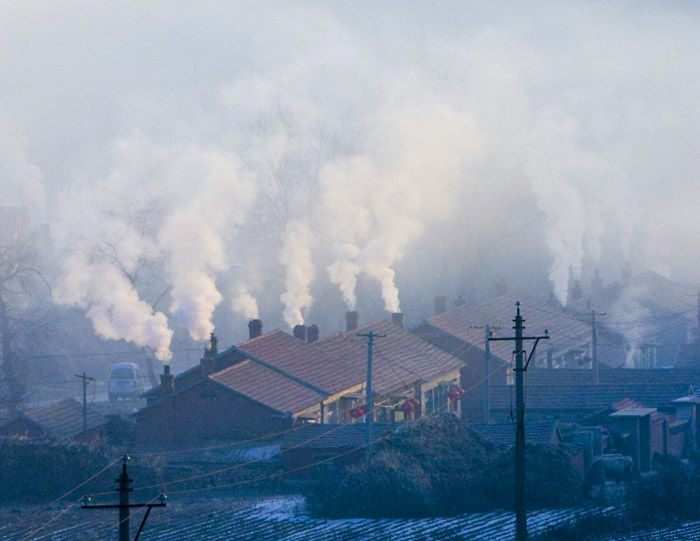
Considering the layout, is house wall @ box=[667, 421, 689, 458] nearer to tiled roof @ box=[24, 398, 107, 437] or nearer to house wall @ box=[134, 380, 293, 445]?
house wall @ box=[134, 380, 293, 445]

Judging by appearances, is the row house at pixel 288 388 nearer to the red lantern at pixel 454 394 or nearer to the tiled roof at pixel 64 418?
the red lantern at pixel 454 394

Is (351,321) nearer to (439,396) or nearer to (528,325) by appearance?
(439,396)

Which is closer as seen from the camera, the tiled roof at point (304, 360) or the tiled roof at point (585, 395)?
the tiled roof at point (304, 360)

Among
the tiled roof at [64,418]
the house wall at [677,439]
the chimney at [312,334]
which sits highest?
the chimney at [312,334]

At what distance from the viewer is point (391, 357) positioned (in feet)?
162

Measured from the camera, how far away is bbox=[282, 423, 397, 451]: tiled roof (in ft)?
120

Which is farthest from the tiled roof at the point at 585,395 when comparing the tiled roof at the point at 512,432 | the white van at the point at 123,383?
the white van at the point at 123,383

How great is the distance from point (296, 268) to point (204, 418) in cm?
2819

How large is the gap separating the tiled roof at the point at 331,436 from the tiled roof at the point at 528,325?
53.8 feet

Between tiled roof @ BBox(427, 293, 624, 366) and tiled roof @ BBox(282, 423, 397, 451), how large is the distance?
16409 mm

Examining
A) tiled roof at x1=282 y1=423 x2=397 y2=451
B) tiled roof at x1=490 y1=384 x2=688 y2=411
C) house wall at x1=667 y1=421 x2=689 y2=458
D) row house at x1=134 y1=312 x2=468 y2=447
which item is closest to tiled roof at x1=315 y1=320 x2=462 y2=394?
row house at x1=134 y1=312 x2=468 y2=447

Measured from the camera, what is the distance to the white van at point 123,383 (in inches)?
2264

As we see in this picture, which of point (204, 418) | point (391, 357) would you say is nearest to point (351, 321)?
point (391, 357)

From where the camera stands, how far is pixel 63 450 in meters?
35.6
